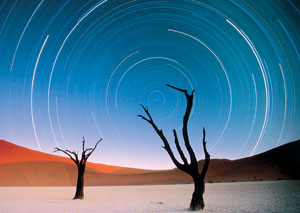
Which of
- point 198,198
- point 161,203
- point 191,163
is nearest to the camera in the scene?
point 198,198

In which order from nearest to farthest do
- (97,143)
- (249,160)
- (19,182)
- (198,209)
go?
(198,209) < (97,143) < (19,182) < (249,160)

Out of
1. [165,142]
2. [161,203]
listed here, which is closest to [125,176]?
[161,203]

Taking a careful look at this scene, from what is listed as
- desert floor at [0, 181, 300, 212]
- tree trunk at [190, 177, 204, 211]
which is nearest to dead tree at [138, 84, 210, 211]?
tree trunk at [190, 177, 204, 211]

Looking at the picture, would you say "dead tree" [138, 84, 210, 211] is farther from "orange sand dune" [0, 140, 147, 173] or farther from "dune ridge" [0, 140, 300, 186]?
"orange sand dune" [0, 140, 147, 173]

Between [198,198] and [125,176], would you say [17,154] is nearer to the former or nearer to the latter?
[125,176]

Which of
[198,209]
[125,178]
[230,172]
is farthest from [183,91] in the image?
[125,178]

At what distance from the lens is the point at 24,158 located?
7656cm

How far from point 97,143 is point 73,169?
6099cm

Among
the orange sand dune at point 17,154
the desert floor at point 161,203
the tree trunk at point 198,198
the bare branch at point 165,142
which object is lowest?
the desert floor at point 161,203

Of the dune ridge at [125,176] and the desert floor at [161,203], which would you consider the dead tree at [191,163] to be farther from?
the dune ridge at [125,176]

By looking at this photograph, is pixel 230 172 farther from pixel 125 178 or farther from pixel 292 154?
pixel 125 178

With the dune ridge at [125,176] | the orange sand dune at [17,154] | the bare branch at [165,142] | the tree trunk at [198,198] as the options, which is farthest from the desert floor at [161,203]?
the orange sand dune at [17,154]

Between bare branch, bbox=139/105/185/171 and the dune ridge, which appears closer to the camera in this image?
bare branch, bbox=139/105/185/171

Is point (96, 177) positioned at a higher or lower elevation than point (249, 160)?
lower
